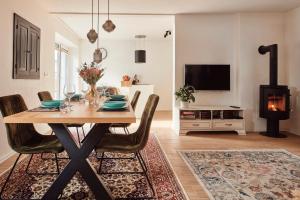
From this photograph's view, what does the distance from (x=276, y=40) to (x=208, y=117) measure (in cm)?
220

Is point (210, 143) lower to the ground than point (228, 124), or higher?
lower

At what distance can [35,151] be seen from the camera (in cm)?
218

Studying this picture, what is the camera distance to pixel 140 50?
7.96 metres

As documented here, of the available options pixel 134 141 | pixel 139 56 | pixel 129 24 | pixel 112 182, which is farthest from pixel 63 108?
pixel 139 56

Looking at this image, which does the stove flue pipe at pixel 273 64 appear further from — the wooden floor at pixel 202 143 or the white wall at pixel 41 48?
the white wall at pixel 41 48

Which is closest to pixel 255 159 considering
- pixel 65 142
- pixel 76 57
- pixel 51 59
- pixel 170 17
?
pixel 65 142

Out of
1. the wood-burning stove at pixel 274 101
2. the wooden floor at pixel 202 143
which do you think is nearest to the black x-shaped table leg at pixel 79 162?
the wooden floor at pixel 202 143

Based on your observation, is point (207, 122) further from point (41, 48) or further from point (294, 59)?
point (41, 48)

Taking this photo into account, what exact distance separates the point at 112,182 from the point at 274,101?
12.2ft

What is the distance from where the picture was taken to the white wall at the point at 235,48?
522 centimetres

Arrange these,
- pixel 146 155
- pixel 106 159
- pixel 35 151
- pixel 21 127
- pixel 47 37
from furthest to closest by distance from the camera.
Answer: pixel 47 37 → pixel 146 155 → pixel 106 159 → pixel 21 127 → pixel 35 151

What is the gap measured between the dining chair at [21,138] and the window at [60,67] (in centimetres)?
417

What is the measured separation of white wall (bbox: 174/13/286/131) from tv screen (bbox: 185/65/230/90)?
13cm

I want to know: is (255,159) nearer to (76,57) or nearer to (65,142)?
(65,142)
